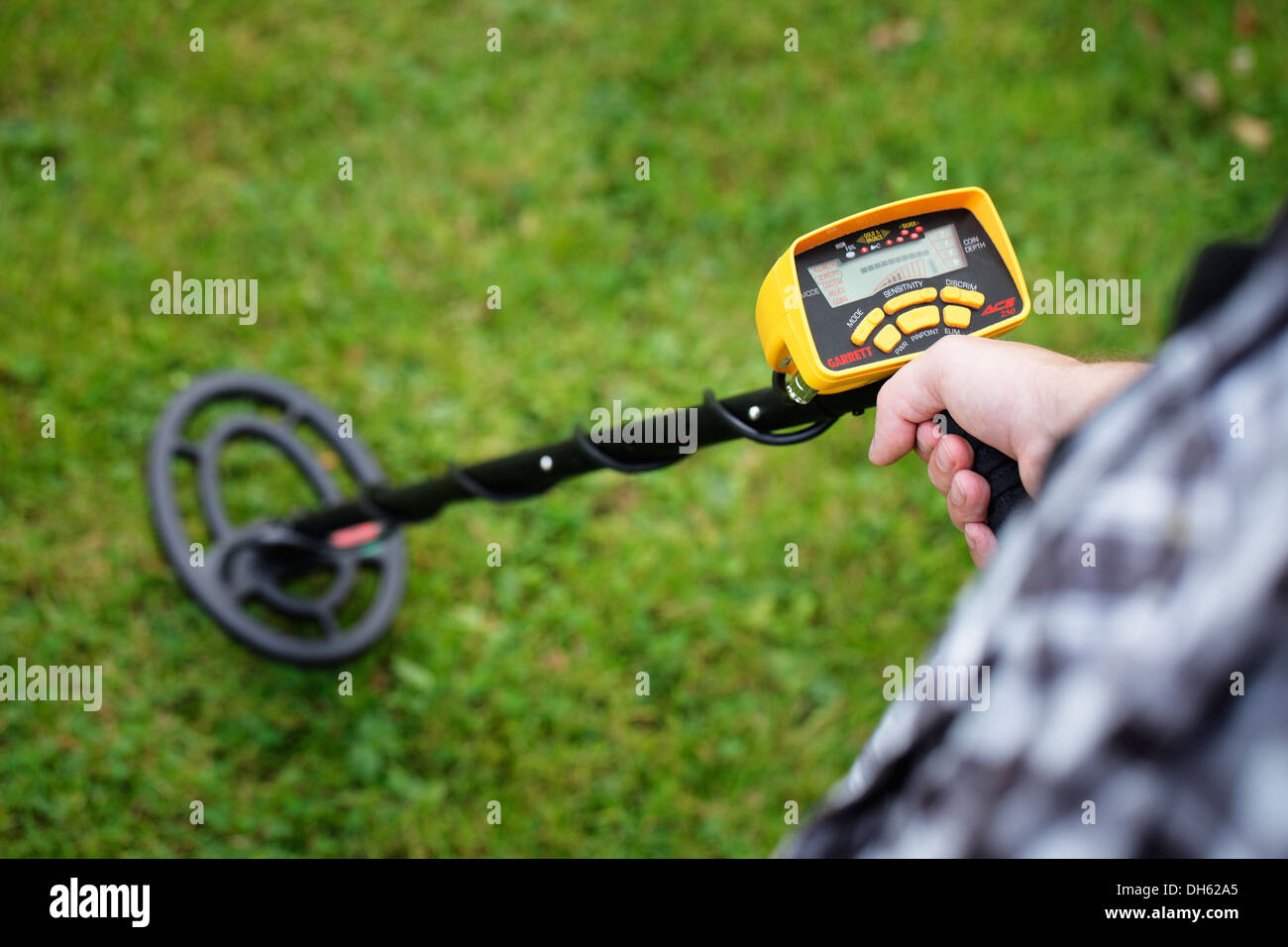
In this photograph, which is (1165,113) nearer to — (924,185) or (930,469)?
(924,185)

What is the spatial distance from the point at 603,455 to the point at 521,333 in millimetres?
1470

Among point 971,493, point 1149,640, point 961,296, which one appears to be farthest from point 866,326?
point 1149,640

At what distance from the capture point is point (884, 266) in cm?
124

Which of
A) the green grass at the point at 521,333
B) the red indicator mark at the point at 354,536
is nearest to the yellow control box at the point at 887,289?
the red indicator mark at the point at 354,536

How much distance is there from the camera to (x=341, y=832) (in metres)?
2.17

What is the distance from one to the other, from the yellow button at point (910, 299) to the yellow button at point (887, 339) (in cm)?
3

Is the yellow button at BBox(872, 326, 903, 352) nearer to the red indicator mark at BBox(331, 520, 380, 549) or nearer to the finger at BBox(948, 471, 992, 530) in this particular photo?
the finger at BBox(948, 471, 992, 530)

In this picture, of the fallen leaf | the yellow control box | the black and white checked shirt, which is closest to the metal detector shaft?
the yellow control box

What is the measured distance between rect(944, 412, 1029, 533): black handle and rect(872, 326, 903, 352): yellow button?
111mm

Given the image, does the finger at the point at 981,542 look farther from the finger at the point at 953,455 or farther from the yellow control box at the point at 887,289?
the yellow control box at the point at 887,289

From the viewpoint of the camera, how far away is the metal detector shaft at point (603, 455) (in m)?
1.28

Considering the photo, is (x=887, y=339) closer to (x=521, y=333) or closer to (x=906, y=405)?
(x=906, y=405)

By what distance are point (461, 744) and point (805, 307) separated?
153 cm

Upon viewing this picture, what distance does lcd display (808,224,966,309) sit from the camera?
123 centimetres
